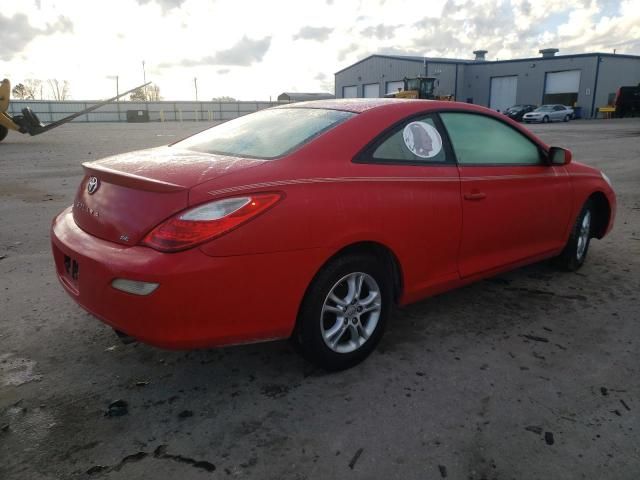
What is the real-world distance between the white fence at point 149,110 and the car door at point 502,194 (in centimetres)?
5212

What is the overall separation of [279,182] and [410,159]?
0.96m

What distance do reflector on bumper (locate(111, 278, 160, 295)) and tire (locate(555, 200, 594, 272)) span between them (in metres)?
3.51

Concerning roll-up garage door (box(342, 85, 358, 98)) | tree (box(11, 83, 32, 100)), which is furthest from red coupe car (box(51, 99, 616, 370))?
tree (box(11, 83, 32, 100))

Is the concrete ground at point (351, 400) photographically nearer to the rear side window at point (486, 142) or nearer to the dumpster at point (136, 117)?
the rear side window at point (486, 142)

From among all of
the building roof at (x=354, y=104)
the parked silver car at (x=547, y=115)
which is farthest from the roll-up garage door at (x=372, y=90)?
the building roof at (x=354, y=104)

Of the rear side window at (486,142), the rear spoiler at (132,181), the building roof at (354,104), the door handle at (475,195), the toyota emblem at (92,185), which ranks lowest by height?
the door handle at (475,195)

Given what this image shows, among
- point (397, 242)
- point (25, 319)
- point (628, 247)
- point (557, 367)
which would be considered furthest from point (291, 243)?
point (628, 247)

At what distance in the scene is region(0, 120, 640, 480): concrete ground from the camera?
7.13 feet

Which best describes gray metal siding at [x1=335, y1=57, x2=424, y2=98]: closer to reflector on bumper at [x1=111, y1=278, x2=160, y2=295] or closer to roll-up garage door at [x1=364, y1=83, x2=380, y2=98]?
roll-up garage door at [x1=364, y1=83, x2=380, y2=98]

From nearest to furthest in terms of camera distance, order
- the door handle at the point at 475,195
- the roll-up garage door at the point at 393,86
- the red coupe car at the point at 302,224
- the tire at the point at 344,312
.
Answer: the red coupe car at the point at 302,224 < the tire at the point at 344,312 < the door handle at the point at 475,195 < the roll-up garage door at the point at 393,86

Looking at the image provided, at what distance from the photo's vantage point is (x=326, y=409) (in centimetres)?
254

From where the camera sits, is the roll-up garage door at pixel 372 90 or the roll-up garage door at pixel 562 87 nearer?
the roll-up garage door at pixel 562 87

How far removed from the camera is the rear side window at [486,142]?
338 centimetres

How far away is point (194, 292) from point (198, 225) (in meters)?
0.29
